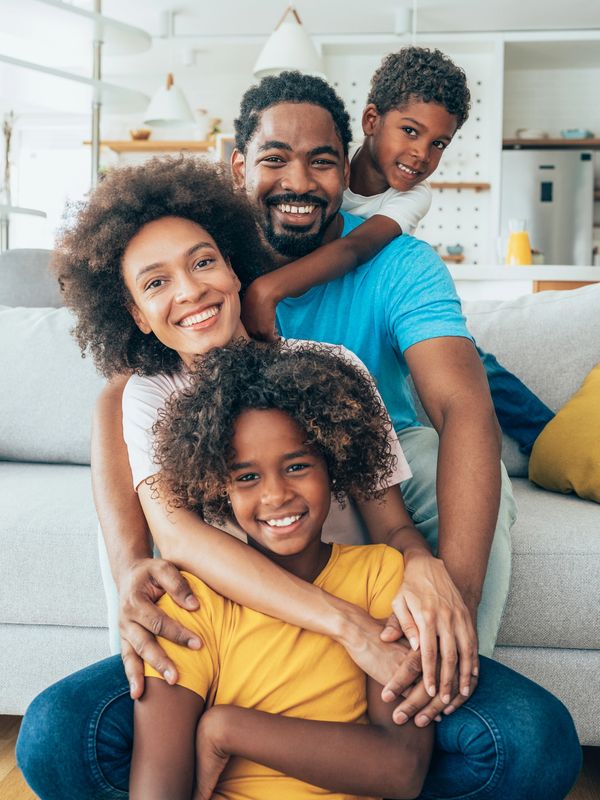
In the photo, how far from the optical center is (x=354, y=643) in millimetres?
1064

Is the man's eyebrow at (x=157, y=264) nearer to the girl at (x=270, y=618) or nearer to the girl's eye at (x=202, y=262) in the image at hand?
the girl's eye at (x=202, y=262)

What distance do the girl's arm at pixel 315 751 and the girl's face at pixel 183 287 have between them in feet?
1.77

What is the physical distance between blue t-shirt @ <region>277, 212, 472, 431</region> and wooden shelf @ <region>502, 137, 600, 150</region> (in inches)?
207

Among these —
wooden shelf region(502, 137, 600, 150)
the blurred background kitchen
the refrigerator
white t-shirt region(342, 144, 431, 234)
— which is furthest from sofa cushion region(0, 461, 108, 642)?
wooden shelf region(502, 137, 600, 150)

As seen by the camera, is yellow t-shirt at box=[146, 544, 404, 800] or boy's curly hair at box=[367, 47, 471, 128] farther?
boy's curly hair at box=[367, 47, 471, 128]

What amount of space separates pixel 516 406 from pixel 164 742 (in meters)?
1.21

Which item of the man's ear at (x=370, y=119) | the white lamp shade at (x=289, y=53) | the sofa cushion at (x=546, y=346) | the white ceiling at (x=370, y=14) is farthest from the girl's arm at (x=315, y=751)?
the white ceiling at (x=370, y=14)

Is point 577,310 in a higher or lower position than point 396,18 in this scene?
lower

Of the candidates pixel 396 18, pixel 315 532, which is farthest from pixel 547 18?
pixel 315 532

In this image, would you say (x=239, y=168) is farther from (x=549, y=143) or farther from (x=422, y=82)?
(x=549, y=143)

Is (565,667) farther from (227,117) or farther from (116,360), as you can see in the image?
(227,117)

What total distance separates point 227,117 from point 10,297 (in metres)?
5.47

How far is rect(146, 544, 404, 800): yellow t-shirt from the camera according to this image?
1061mm

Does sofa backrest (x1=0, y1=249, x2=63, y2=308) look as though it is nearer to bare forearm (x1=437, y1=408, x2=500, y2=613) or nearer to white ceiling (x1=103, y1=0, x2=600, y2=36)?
bare forearm (x1=437, y1=408, x2=500, y2=613)
